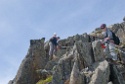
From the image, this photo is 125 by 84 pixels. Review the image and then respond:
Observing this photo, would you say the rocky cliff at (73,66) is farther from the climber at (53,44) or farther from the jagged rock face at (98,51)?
the climber at (53,44)

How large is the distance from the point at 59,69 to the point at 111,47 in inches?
297

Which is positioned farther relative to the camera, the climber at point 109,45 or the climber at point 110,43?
the climber at point 110,43

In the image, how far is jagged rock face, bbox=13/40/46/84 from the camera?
49.6 meters

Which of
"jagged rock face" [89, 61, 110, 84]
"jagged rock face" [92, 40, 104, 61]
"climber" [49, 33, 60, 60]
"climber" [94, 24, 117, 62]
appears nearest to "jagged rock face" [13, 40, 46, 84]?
"climber" [49, 33, 60, 60]

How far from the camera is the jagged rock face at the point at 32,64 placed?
49594mm

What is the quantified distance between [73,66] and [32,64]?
11.2 m

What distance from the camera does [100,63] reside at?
42.2 metres

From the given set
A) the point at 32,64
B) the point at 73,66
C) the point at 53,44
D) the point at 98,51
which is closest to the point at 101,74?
the point at 73,66

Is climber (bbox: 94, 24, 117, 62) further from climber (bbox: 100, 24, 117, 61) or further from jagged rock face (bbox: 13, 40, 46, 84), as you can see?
jagged rock face (bbox: 13, 40, 46, 84)

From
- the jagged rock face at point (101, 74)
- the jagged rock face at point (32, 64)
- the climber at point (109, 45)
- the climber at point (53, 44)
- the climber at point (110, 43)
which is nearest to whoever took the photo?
the jagged rock face at point (101, 74)

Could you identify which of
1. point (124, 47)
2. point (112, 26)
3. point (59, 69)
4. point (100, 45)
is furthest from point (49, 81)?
point (112, 26)

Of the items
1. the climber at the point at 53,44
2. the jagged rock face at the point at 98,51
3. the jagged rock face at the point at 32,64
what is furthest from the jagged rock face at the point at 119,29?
the jagged rock face at the point at 98,51

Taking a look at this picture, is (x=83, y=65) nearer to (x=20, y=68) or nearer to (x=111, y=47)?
(x=111, y=47)

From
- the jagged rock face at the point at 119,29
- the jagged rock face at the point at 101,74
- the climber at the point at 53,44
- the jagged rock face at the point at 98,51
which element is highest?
the jagged rock face at the point at 119,29
